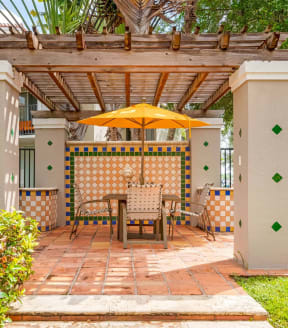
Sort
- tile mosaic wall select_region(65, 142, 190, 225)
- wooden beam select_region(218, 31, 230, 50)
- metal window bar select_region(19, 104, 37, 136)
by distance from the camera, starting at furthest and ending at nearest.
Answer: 1. metal window bar select_region(19, 104, 37, 136)
2. tile mosaic wall select_region(65, 142, 190, 225)
3. wooden beam select_region(218, 31, 230, 50)

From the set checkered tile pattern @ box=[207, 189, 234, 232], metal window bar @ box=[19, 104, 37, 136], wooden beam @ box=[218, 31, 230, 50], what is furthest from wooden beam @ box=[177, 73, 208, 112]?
metal window bar @ box=[19, 104, 37, 136]

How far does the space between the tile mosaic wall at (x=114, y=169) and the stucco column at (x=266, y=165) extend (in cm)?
404

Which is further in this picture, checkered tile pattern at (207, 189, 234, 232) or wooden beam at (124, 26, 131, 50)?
checkered tile pattern at (207, 189, 234, 232)

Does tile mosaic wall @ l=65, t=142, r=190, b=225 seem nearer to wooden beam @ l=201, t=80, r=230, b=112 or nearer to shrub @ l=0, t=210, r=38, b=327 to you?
wooden beam @ l=201, t=80, r=230, b=112

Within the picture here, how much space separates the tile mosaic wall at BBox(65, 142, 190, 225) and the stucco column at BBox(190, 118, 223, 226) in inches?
8.4

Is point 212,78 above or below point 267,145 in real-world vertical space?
above

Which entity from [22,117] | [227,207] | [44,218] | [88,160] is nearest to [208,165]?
[227,207]

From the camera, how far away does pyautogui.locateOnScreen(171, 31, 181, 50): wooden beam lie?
4.67 metres

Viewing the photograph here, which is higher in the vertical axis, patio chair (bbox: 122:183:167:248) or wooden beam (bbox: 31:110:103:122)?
wooden beam (bbox: 31:110:103:122)

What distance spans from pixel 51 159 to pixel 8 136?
3.76 metres

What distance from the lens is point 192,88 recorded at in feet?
21.3

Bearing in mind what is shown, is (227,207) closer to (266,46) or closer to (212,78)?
(212,78)

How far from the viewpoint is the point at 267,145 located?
191 inches

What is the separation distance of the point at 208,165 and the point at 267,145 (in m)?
3.92
